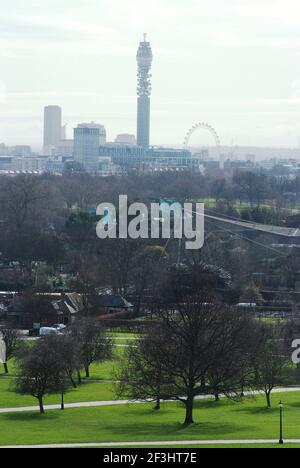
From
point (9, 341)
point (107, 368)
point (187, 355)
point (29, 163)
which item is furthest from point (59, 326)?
point (29, 163)

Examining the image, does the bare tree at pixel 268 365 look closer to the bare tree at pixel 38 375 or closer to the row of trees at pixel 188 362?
the row of trees at pixel 188 362

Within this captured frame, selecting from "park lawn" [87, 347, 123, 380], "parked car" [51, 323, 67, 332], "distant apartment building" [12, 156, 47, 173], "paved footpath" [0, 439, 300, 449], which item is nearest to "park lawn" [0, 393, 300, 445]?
"paved footpath" [0, 439, 300, 449]

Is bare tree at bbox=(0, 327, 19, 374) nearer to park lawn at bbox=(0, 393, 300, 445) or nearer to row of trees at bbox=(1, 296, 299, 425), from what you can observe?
row of trees at bbox=(1, 296, 299, 425)

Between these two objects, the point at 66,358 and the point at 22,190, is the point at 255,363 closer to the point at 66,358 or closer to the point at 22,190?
the point at 66,358

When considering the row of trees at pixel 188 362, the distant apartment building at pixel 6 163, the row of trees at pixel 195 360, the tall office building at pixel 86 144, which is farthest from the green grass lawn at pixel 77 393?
the tall office building at pixel 86 144
